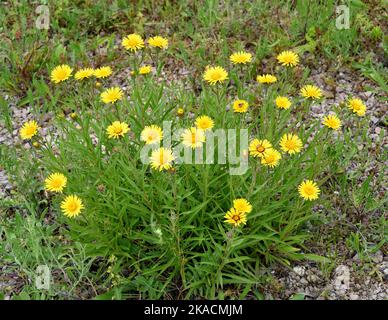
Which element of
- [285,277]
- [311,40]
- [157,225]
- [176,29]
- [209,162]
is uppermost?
[176,29]

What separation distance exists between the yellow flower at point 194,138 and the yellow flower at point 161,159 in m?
0.10

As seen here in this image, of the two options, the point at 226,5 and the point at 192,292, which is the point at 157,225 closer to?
the point at 192,292

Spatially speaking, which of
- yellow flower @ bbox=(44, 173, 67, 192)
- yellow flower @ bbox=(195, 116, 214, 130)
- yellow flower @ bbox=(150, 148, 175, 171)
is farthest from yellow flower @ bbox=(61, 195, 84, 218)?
yellow flower @ bbox=(195, 116, 214, 130)

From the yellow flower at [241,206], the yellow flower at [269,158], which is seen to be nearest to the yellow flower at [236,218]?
the yellow flower at [241,206]

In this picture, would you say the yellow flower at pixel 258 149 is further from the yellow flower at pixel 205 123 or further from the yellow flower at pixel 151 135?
the yellow flower at pixel 151 135

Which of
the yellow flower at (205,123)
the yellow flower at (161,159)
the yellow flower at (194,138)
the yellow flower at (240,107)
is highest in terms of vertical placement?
the yellow flower at (240,107)

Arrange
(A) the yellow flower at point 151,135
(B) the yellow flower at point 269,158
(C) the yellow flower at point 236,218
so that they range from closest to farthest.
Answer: (C) the yellow flower at point 236,218 → (B) the yellow flower at point 269,158 → (A) the yellow flower at point 151,135

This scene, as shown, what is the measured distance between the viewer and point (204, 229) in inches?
104

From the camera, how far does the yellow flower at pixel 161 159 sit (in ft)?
7.57

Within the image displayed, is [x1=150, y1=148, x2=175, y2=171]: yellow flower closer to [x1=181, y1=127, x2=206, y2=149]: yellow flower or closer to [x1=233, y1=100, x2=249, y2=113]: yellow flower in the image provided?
[x1=181, y1=127, x2=206, y2=149]: yellow flower

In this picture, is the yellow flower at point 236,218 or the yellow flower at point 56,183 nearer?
the yellow flower at point 236,218

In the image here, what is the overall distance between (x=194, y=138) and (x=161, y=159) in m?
0.19

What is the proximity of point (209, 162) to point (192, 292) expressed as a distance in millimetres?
739
